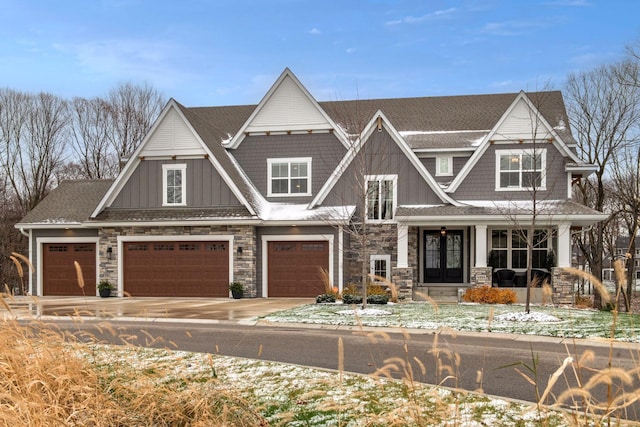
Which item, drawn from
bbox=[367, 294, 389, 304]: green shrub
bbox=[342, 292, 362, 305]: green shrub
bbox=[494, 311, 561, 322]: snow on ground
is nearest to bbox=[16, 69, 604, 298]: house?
bbox=[367, 294, 389, 304]: green shrub

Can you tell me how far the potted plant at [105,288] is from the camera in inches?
977

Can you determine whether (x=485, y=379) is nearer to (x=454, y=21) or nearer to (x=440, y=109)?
(x=454, y=21)

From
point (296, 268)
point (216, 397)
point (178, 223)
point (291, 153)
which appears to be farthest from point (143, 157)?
point (216, 397)

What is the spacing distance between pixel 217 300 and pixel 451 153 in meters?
11.7

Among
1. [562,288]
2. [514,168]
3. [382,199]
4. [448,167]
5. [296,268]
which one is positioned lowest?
[562,288]

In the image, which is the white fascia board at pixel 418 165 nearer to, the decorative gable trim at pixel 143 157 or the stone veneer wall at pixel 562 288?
the stone veneer wall at pixel 562 288

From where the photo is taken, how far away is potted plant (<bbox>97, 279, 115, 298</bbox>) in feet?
81.5

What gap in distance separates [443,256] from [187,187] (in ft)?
36.7

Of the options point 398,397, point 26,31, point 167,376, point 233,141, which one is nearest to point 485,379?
point 398,397

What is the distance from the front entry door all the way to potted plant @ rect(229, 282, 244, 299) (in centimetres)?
790

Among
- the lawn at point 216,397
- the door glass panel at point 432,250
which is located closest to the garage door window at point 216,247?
the door glass panel at point 432,250

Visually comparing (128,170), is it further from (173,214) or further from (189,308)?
(189,308)

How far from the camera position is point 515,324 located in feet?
46.1

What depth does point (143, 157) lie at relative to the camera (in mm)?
25406
